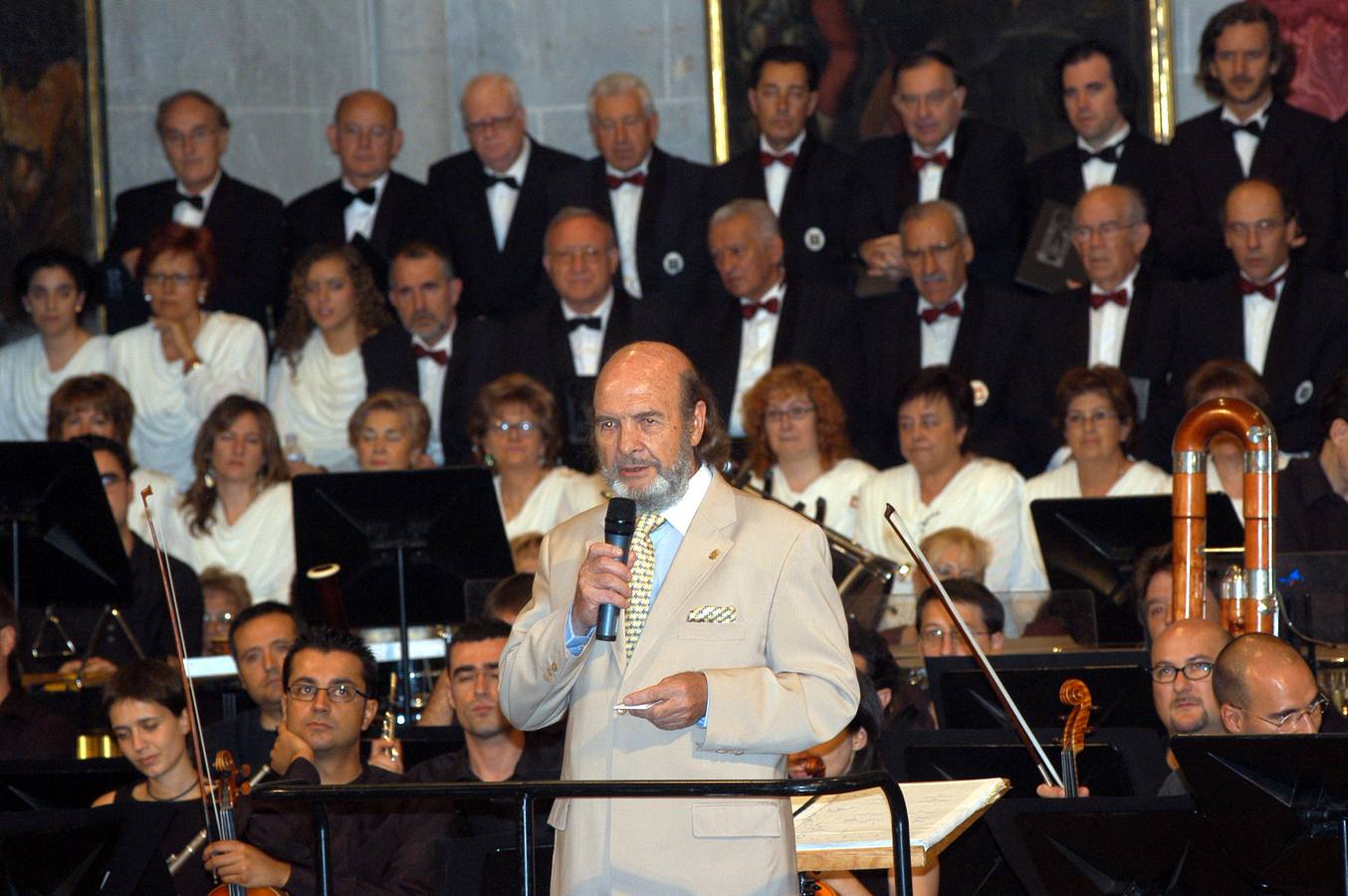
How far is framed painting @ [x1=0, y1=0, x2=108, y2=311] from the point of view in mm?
9359

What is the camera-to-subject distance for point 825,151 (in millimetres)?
8688

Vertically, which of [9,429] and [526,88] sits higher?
[526,88]

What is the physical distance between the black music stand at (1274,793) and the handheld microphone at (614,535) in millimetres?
1111

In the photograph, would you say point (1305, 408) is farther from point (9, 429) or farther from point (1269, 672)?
point (9, 429)

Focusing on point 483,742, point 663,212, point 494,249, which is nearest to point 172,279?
point 494,249

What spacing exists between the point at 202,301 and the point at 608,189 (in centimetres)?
174

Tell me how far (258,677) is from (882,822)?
2.78 metres

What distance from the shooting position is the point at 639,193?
8.78 meters

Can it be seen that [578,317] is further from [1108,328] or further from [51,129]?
[51,129]

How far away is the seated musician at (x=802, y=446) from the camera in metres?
7.57

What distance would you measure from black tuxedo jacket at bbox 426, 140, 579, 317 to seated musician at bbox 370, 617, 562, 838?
3.39 meters

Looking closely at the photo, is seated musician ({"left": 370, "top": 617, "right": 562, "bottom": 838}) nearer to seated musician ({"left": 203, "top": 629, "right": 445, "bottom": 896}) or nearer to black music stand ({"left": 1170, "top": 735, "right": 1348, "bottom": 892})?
seated musician ({"left": 203, "top": 629, "right": 445, "bottom": 896})

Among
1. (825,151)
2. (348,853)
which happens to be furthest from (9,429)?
(348,853)

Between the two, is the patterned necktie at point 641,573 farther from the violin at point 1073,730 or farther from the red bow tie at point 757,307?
the red bow tie at point 757,307
